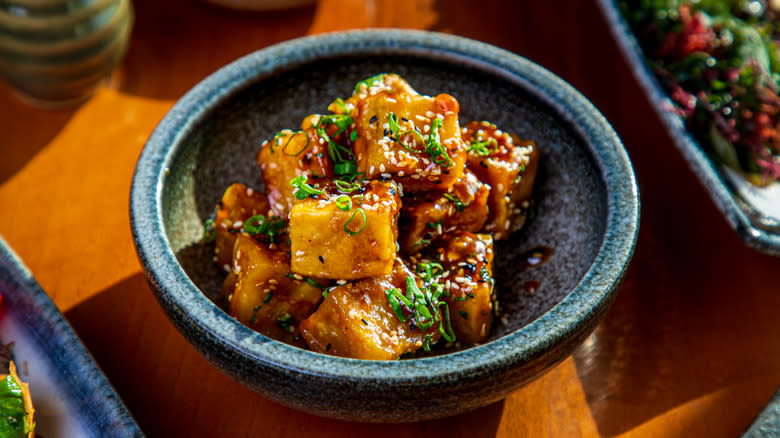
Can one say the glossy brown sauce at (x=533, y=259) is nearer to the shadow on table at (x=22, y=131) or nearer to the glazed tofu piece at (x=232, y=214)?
the glazed tofu piece at (x=232, y=214)

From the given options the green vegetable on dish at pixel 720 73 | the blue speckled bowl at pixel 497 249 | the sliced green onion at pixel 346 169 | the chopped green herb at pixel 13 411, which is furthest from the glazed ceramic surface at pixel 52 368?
the green vegetable on dish at pixel 720 73

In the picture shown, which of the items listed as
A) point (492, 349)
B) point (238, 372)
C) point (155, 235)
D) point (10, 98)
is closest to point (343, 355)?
point (238, 372)

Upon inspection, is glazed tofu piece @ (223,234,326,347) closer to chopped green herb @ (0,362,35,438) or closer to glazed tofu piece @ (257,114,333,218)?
glazed tofu piece @ (257,114,333,218)

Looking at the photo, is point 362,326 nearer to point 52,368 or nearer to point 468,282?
point 468,282

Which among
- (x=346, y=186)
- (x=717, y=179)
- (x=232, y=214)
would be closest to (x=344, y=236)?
(x=346, y=186)

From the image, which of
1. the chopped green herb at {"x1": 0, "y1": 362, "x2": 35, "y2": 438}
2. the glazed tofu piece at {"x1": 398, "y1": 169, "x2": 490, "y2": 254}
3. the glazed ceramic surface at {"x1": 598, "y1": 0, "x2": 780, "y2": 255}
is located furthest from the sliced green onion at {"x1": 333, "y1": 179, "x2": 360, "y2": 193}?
the glazed ceramic surface at {"x1": 598, "y1": 0, "x2": 780, "y2": 255}

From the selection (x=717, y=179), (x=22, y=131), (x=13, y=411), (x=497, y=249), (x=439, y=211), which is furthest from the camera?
(x=22, y=131)

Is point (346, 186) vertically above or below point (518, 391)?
above
